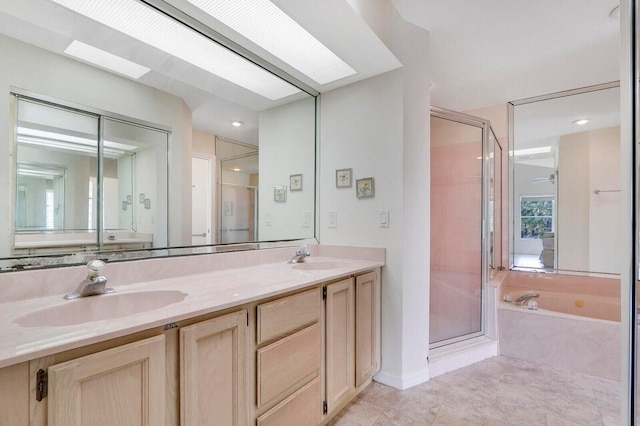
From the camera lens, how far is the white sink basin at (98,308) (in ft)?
3.14

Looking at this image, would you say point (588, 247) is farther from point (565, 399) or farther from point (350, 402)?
point (350, 402)

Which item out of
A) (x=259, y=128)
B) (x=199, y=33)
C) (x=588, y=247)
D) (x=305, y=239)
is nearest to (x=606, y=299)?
(x=588, y=247)

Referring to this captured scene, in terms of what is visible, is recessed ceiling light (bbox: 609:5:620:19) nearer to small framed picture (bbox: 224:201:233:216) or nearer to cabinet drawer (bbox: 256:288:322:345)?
cabinet drawer (bbox: 256:288:322:345)

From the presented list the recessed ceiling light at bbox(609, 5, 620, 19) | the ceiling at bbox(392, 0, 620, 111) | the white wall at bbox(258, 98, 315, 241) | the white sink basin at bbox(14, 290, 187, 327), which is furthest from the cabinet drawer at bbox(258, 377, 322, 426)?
the recessed ceiling light at bbox(609, 5, 620, 19)

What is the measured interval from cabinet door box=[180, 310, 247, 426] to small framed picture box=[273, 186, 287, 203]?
47.8 inches

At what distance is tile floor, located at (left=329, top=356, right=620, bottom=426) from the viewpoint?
5.62 feet

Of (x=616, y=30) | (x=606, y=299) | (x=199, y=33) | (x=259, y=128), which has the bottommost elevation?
(x=606, y=299)

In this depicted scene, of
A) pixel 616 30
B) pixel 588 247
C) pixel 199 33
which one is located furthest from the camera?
pixel 588 247

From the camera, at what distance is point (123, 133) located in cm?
139

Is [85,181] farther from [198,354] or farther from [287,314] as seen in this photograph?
[287,314]

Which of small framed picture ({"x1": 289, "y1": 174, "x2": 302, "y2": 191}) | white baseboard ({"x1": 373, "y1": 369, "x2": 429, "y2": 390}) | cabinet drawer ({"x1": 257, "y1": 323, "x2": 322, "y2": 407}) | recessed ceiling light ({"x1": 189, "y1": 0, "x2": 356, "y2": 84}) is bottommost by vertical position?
white baseboard ({"x1": 373, "y1": 369, "x2": 429, "y2": 390})

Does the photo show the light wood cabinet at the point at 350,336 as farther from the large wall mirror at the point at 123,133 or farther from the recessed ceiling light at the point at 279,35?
the recessed ceiling light at the point at 279,35

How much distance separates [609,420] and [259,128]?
9.33ft

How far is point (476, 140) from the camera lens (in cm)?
282
